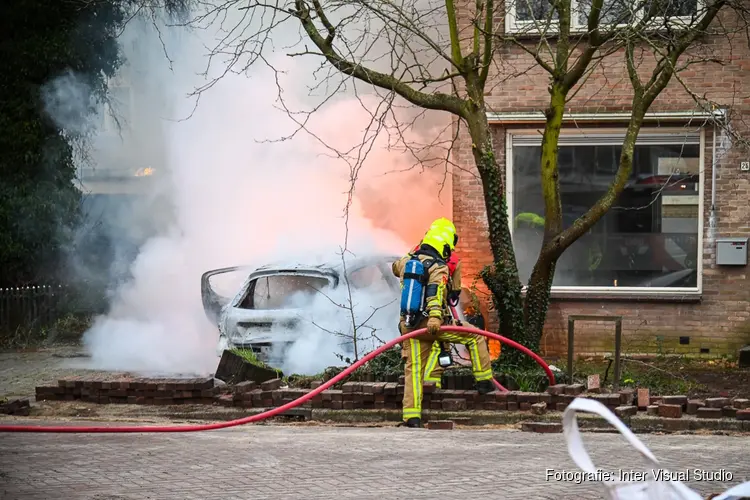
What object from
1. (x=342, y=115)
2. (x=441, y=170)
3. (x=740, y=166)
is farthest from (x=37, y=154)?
(x=740, y=166)

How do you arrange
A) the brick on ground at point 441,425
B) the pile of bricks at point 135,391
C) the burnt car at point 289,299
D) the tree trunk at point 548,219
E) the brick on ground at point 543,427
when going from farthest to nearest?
the burnt car at point 289,299, the tree trunk at point 548,219, the pile of bricks at point 135,391, the brick on ground at point 441,425, the brick on ground at point 543,427

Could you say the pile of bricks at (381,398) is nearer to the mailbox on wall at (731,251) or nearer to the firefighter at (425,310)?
the firefighter at (425,310)

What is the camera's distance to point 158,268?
→ 639 inches

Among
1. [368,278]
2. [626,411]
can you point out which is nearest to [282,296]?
[368,278]

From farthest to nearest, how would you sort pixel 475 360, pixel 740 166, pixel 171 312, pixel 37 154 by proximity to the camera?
pixel 37 154
pixel 171 312
pixel 740 166
pixel 475 360

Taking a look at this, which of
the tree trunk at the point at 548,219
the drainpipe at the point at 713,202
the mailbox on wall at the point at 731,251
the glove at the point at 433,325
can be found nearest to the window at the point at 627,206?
the drainpipe at the point at 713,202

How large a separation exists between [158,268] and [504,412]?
823 cm

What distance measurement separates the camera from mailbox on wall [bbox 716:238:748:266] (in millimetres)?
13398

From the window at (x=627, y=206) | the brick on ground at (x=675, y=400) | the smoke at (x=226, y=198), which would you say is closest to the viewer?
the brick on ground at (x=675, y=400)

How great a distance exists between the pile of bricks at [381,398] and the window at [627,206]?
4.24m

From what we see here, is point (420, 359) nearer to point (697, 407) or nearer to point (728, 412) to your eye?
point (697, 407)

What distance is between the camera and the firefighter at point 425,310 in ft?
30.4

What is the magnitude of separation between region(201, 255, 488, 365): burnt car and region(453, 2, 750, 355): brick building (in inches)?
82.8

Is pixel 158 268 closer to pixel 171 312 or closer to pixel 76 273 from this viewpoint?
pixel 171 312
